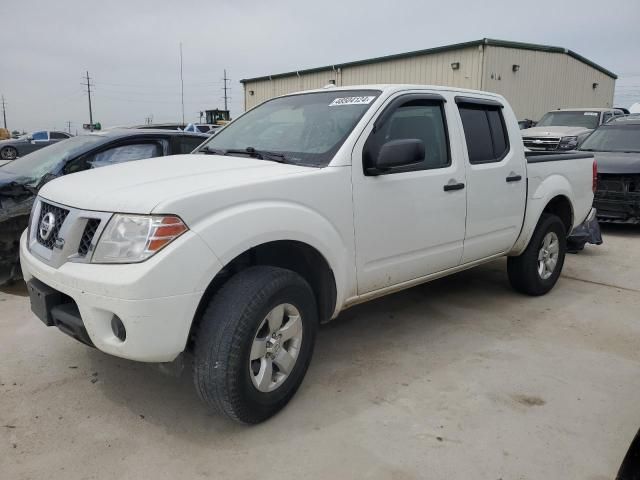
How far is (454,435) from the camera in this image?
270 cm

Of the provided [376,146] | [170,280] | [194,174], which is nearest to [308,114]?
[376,146]

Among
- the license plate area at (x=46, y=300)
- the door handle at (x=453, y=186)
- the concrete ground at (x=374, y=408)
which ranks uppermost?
the door handle at (x=453, y=186)

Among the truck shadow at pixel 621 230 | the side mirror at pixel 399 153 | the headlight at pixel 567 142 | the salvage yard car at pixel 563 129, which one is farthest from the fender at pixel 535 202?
the headlight at pixel 567 142

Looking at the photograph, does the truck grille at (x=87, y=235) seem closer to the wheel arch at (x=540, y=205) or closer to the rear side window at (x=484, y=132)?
the rear side window at (x=484, y=132)

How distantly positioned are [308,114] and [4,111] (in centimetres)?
9589

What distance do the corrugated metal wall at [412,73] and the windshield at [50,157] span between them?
15.5 meters

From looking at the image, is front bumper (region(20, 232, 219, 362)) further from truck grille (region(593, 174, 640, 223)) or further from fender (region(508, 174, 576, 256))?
truck grille (region(593, 174, 640, 223))

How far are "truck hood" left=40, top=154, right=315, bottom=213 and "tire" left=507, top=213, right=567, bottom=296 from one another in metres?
2.68

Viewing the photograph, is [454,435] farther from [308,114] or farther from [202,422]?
[308,114]

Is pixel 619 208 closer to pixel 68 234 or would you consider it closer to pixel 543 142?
pixel 543 142

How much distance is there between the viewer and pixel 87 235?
2.49 meters

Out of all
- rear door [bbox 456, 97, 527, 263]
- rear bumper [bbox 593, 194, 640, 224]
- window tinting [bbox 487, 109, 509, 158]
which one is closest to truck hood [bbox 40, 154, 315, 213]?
rear door [bbox 456, 97, 527, 263]

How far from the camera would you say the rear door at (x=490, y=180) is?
3924 millimetres

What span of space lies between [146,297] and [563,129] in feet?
44.1
